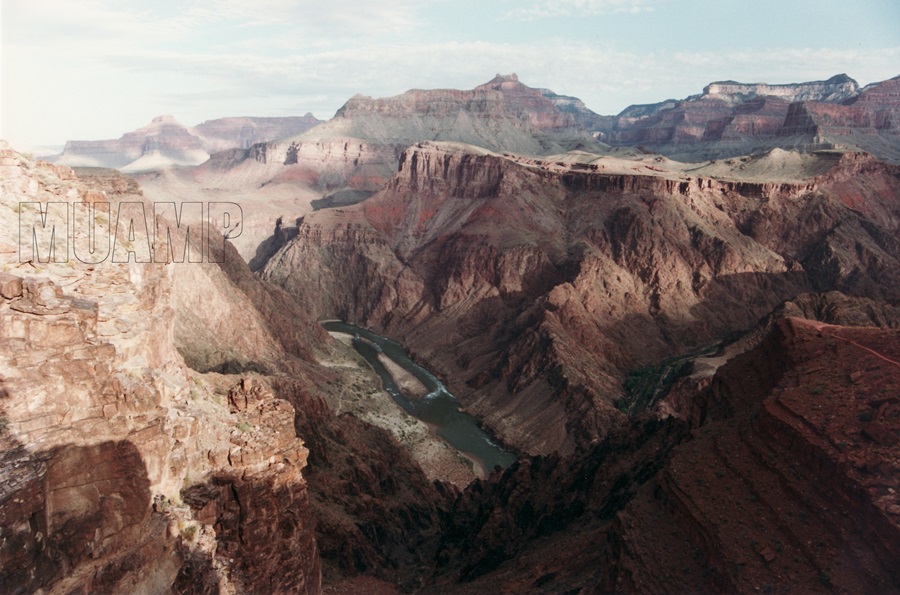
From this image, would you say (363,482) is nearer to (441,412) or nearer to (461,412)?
(441,412)

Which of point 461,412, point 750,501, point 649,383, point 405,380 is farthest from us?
point 405,380

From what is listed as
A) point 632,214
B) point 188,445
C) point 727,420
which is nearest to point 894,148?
point 632,214

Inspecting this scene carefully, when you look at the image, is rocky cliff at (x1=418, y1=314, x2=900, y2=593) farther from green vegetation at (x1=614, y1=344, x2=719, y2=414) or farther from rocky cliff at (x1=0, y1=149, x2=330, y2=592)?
Answer: green vegetation at (x1=614, y1=344, x2=719, y2=414)

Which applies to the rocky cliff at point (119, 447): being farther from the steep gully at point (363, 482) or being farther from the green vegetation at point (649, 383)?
the green vegetation at point (649, 383)

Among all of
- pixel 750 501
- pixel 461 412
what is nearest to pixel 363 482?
pixel 750 501

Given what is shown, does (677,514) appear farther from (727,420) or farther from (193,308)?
(193,308)

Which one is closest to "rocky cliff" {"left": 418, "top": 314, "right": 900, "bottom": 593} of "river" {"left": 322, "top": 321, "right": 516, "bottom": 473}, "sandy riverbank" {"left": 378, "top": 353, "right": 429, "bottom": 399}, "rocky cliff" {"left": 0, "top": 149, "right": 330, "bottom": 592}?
"rocky cliff" {"left": 0, "top": 149, "right": 330, "bottom": 592}
